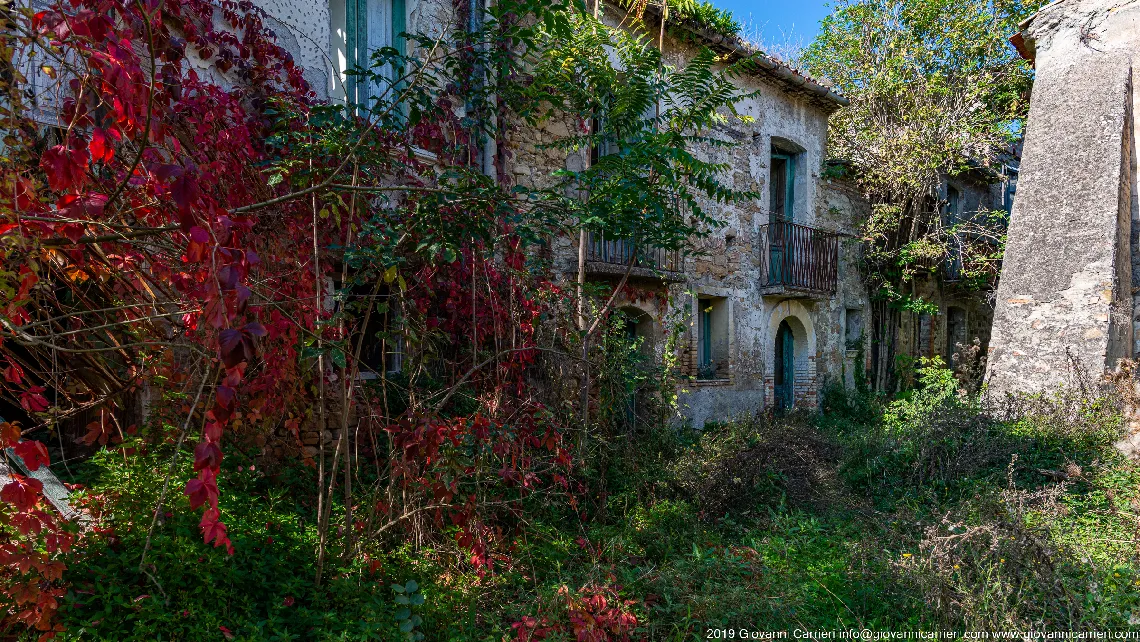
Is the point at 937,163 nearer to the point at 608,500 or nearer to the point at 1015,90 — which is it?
the point at 1015,90

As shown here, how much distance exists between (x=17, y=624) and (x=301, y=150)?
2393 mm

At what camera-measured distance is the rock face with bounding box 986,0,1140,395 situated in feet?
20.1

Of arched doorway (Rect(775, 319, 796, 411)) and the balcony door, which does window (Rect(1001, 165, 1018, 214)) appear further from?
arched doorway (Rect(775, 319, 796, 411))

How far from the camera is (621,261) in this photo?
8.05 metres

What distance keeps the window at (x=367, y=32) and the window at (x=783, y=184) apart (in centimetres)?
680

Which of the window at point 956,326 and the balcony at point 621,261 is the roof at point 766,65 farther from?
the window at point 956,326

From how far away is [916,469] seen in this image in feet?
18.4

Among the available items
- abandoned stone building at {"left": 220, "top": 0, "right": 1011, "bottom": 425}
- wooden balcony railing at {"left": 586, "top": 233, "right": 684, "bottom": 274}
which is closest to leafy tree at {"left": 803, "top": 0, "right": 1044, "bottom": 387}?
abandoned stone building at {"left": 220, "top": 0, "right": 1011, "bottom": 425}

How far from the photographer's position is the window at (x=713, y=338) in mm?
9539

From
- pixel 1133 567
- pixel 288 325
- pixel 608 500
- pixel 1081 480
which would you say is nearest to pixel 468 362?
pixel 608 500

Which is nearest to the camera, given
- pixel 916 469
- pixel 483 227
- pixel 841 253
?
pixel 483 227

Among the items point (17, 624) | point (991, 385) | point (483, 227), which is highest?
point (483, 227)

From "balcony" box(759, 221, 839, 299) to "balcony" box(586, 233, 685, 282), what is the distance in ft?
7.30

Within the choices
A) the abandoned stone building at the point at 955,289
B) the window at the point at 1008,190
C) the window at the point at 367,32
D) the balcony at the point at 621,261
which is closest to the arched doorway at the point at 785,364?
the abandoned stone building at the point at 955,289
